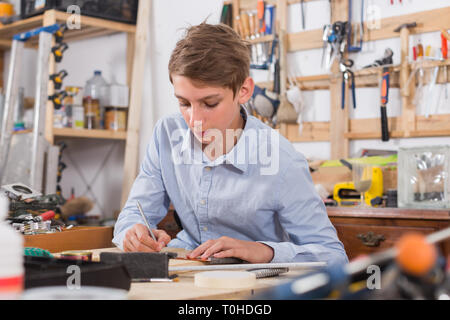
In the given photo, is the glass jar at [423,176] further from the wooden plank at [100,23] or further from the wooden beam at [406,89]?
the wooden plank at [100,23]

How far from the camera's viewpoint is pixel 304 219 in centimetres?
125

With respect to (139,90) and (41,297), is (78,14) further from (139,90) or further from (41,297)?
(41,297)

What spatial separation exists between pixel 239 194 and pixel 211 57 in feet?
1.13

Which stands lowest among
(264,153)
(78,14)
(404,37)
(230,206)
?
(230,206)

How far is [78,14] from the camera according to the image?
298cm

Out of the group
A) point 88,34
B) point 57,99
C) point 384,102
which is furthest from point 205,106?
point 88,34

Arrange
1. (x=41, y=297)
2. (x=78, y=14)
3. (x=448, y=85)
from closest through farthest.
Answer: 1. (x=41, y=297)
2. (x=448, y=85)
3. (x=78, y=14)

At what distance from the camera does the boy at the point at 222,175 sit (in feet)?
4.03

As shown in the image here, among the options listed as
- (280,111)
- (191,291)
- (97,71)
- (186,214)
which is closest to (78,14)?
(97,71)

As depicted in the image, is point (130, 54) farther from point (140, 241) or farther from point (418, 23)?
point (140, 241)

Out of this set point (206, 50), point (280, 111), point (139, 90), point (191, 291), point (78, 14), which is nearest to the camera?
point (191, 291)

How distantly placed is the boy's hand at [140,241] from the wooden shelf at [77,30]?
2091 mm

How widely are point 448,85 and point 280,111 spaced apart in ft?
2.52

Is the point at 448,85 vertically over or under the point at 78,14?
under
